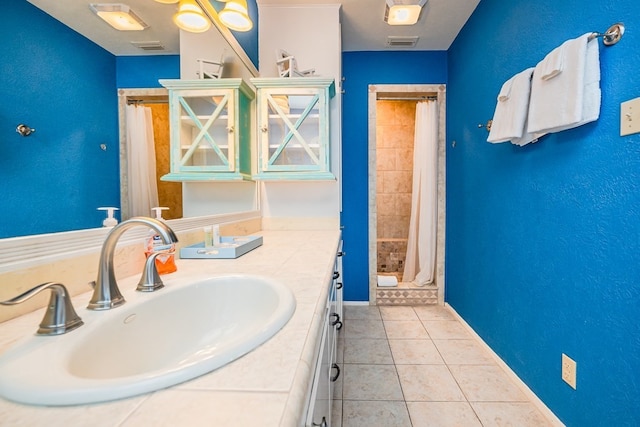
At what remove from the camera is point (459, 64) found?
259 centimetres

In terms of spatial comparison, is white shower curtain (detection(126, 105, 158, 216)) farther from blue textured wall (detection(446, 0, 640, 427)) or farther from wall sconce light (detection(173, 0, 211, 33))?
blue textured wall (detection(446, 0, 640, 427))

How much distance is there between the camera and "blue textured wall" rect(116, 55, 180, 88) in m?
0.87

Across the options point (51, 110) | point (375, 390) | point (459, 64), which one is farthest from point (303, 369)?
point (459, 64)

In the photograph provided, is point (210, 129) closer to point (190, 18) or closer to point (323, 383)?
point (190, 18)

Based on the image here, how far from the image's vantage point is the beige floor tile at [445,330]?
2312 mm

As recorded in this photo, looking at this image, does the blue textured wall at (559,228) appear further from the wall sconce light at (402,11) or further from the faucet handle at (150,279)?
the faucet handle at (150,279)

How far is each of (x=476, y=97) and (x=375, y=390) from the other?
2188 mm

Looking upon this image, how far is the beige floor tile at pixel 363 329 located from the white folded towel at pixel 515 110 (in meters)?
1.65

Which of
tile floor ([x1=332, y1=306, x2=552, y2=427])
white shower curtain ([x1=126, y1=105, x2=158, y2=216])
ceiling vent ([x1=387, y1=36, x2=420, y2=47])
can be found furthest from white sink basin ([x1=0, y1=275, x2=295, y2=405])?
ceiling vent ([x1=387, y1=36, x2=420, y2=47])

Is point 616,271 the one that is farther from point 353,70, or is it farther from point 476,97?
point 353,70

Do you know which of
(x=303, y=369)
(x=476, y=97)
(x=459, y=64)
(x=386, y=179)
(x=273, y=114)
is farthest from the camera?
(x=386, y=179)

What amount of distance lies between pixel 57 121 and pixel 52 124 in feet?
0.05

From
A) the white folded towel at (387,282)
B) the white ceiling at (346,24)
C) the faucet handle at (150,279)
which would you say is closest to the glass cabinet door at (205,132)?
the white ceiling at (346,24)

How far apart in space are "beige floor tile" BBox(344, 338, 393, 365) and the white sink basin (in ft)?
4.52
